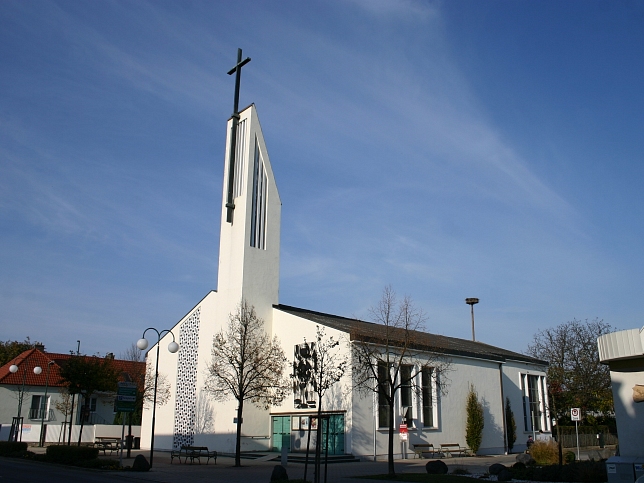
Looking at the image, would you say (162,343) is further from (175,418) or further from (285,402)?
(285,402)

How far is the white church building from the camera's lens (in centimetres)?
3084

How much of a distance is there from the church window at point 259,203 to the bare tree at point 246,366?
4392mm

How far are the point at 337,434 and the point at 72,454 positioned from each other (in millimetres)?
12524

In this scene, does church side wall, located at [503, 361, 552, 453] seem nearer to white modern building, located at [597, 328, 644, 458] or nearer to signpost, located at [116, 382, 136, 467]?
white modern building, located at [597, 328, 644, 458]

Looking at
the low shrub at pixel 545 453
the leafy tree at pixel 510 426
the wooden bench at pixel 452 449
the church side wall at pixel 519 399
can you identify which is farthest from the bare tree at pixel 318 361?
the church side wall at pixel 519 399

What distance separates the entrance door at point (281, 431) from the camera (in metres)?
32.8

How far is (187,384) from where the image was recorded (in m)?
36.8

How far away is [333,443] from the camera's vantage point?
3033 cm

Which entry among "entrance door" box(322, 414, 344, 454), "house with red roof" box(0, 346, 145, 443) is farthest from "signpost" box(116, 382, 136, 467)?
"house with red roof" box(0, 346, 145, 443)

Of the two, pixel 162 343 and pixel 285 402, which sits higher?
pixel 162 343

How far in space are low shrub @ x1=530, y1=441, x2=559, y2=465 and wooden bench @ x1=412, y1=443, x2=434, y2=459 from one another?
662 cm

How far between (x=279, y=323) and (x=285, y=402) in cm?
465

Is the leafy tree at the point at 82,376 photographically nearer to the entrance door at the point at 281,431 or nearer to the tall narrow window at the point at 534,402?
the entrance door at the point at 281,431

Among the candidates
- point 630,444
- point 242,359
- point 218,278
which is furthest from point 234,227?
point 630,444
